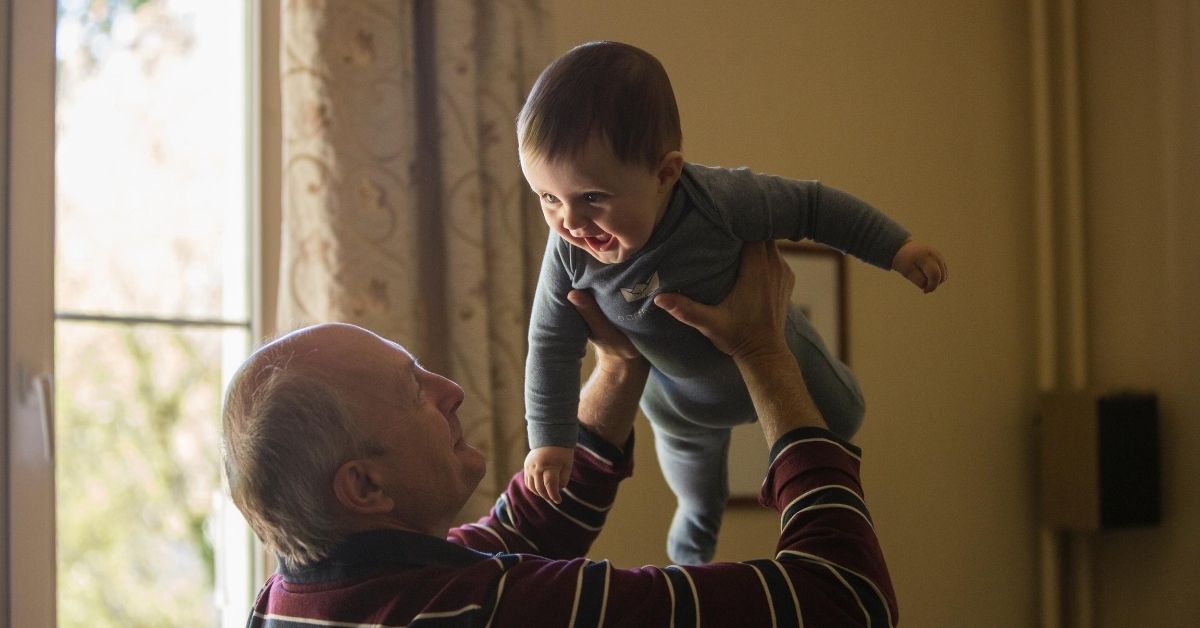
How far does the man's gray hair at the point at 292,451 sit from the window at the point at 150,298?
1.23 metres

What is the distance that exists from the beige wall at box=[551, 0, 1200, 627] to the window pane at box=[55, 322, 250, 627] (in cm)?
128

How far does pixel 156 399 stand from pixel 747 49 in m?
1.74

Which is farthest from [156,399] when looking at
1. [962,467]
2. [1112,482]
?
[1112,482]

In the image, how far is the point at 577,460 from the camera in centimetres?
150

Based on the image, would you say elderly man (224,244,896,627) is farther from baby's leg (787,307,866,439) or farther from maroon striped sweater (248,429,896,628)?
baby's leg (787,307,866,439)

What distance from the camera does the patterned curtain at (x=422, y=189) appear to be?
7.39ft

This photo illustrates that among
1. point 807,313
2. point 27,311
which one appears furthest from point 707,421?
point 807,313

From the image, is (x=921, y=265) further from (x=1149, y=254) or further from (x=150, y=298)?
(x=1149, y=254)

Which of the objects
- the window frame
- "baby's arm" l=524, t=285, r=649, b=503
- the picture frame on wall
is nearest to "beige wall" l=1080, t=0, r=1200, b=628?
the picture frame on wall

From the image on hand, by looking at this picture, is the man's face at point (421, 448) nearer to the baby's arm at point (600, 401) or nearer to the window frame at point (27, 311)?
the baby's arm at point (600, 401)

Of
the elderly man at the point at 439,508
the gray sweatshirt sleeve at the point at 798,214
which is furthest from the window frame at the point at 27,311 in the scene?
the gray sweatshirt sleeve at the point at 798,214

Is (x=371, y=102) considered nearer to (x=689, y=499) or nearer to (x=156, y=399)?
(x=156, y=399)

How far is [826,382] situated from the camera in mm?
1441

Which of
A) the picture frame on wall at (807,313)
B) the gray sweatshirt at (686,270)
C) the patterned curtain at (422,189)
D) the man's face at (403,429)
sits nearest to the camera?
the man's face at (403,429)
